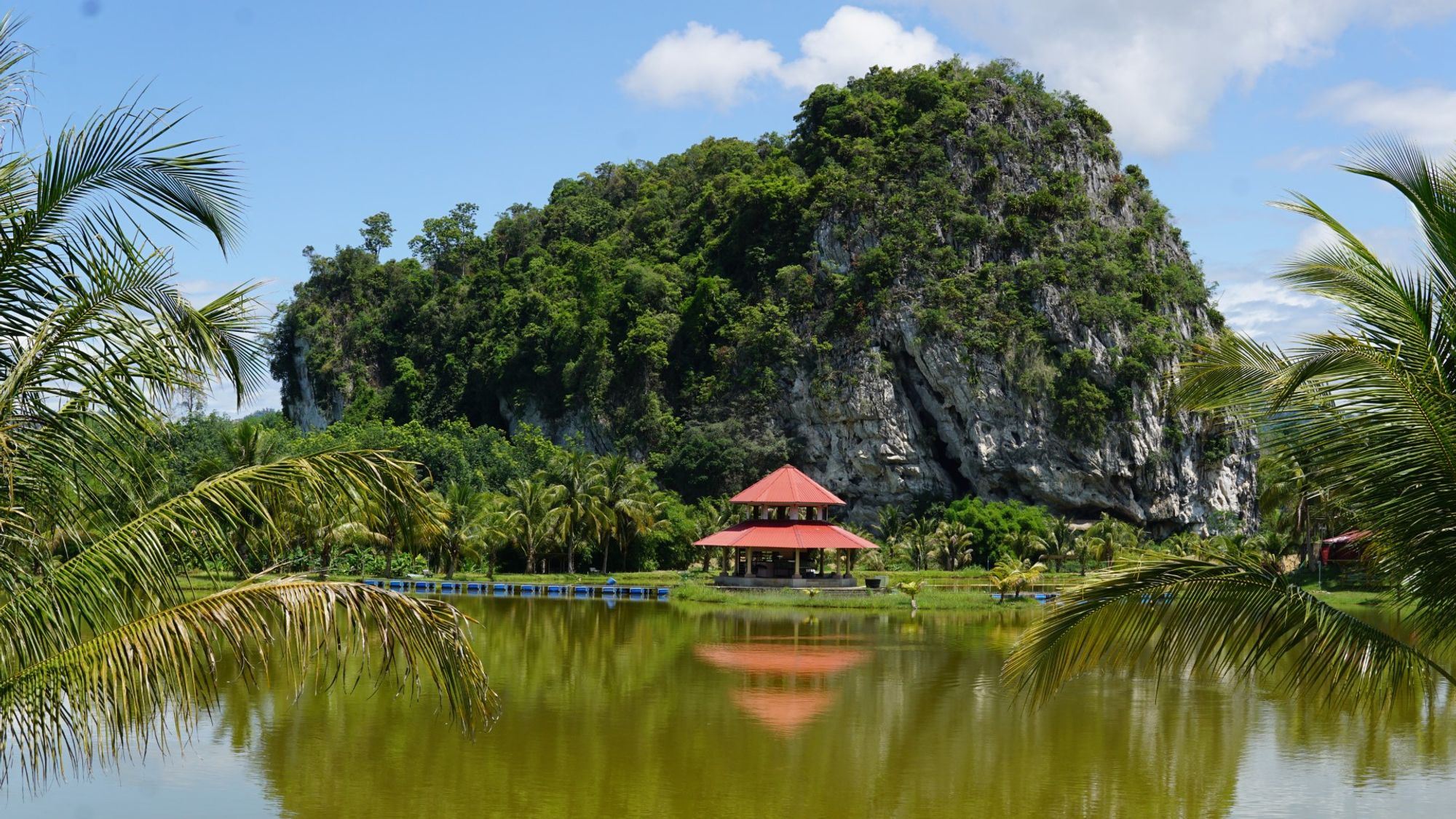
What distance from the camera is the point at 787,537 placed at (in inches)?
1715

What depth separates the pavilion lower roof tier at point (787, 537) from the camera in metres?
43.1

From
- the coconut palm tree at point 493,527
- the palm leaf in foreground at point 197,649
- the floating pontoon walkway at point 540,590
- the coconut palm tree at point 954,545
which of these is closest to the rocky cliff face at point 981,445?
the coconut palm tree at point 954,545

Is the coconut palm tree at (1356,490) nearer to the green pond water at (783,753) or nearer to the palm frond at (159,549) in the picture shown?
the palm frond at (159,549)

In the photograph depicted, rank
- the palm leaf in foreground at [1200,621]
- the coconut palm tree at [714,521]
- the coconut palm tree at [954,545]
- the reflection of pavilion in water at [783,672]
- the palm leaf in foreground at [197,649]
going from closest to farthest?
1. the palm leaf in foreground at [197,649]
2. the palm leaf in foreground at [1200,621]
3. the reflection of pavilion in water at [783,672]
4. the coconut palm tree at [714,521]
5. the coconut palm tree at [954,545]

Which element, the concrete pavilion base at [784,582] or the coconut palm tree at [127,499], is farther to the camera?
the concrete pavilion base at [784,582]

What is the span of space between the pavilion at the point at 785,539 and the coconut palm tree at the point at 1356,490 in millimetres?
35233

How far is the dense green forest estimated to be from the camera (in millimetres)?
64250

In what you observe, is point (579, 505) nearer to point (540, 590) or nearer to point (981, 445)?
point (540, 590)

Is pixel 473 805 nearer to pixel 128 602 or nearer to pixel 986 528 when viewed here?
pixel 128 602

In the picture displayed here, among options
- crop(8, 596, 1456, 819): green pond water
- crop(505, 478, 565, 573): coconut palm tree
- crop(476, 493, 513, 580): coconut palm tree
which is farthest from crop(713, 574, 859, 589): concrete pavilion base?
crop(8, 596, 1456, 819): green pond water

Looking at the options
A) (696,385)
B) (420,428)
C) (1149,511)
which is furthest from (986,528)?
(420,428)

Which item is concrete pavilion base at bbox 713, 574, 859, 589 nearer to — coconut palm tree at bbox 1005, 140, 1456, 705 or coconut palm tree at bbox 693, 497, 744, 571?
coconut palm tree at bbox 693, 497, 744, 571

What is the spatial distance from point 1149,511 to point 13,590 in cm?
6250

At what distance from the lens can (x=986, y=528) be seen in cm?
5472
